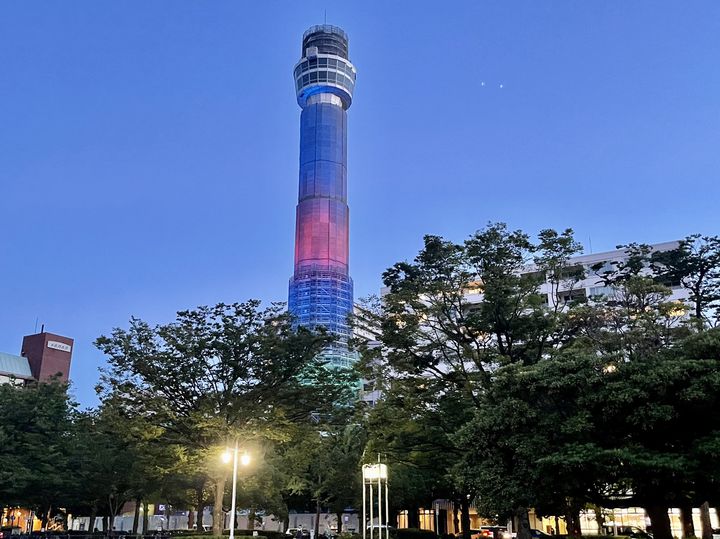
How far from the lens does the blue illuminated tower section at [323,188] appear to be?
11594 cm

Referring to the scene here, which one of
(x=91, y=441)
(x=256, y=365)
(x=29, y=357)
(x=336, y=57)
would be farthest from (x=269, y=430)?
(x=336, y=57)

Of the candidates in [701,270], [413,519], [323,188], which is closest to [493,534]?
[413,519]

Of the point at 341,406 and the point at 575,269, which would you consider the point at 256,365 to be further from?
the point at 575,269

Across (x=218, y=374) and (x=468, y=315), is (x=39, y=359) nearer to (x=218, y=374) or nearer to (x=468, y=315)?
(x=218, y=374)

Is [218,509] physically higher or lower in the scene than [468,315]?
lower

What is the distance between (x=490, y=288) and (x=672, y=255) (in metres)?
14.5

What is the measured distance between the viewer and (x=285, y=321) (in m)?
33.7

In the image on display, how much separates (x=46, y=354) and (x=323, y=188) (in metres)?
63.0

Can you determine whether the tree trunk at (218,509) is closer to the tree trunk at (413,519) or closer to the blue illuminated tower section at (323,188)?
the tree trunk at (413,519)

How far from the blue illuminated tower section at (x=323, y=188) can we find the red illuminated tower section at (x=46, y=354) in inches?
1408

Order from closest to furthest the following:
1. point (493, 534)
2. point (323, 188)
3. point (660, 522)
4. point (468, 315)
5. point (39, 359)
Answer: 1. point (660, 522)
2. point (468, 315)
3. point (493, 534)
4. point (39, 359)
5. point (323, 188)

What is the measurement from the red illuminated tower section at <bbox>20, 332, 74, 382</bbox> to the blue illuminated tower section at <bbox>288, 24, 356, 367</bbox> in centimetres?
3577

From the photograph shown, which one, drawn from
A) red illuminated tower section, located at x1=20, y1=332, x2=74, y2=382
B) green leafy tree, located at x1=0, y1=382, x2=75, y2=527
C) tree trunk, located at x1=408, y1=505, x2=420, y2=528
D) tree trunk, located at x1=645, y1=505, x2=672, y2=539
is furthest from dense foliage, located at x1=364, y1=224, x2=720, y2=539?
red illuminated tower section, located at x1=20, y1=332, x2=74, y2=382

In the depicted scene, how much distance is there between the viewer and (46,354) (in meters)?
94.7
